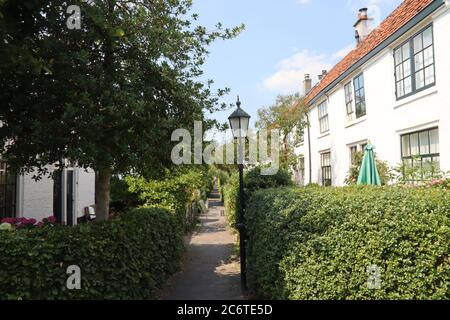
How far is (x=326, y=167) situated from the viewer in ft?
61.3

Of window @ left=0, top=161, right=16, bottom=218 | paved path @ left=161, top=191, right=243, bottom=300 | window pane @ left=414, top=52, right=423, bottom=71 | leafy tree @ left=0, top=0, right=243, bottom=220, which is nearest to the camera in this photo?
leafy tree @ left=0, top=0, right=243, bottom=220

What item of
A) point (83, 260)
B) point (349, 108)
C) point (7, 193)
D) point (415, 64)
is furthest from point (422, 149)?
point (7, 193)

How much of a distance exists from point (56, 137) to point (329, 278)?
401 centimetres

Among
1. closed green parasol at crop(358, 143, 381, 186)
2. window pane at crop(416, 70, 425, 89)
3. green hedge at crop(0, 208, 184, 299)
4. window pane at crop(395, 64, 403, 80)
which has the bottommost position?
green hedge at crop(0, 208, 184, 299)

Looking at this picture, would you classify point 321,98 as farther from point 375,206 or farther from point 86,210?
point 375,206

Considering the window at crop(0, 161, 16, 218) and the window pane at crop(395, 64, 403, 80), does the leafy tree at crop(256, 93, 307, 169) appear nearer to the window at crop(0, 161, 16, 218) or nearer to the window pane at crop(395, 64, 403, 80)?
the window pane at crop(395, 64, 403, 80)

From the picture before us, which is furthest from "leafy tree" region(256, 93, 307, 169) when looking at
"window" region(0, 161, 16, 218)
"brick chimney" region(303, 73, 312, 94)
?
"window" region(0, 161, 16, 218)

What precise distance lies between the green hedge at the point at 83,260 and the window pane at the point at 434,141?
8022 mm

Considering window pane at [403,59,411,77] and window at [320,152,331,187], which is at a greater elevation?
window pane at [403,59,411,77]

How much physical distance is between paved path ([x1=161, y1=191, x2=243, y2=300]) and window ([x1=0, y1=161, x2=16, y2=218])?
4.34m

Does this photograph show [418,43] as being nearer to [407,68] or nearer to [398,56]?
[407,68]

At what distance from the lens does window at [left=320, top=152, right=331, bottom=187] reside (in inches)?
713

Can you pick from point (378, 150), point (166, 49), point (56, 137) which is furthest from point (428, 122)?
point (56, 137)
